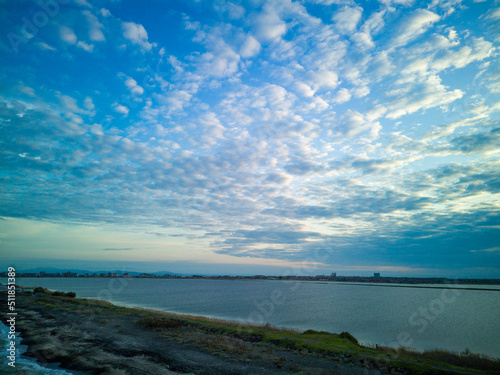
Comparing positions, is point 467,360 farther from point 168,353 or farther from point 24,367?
point 24,367

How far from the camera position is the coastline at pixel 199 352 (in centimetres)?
1975

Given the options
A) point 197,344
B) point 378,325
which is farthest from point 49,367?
point 378,325

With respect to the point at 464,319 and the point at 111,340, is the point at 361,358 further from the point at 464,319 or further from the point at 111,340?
the point at 464,319

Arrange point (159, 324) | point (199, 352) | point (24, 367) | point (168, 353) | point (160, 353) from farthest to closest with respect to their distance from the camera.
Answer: point (159, 324)
point (199, 352)
point (168, 353)
point (160, 353)
point (24, 367)

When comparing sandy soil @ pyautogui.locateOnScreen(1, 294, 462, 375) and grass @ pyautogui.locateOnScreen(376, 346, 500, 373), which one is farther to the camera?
grass @ pyautogui.locateOnScreen(376, 346, 500, 373)

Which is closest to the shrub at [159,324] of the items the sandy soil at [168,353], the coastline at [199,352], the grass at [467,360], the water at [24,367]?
the coastline at [199,352]

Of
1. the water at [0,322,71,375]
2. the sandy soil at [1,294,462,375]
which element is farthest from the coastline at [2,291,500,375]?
the water at [0,322,71,375]

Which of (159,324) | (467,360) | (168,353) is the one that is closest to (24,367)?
(168,353)

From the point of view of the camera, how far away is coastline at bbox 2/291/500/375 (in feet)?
64.8

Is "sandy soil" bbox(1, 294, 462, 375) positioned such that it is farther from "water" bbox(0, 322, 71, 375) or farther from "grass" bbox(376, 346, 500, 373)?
"grass" bbox(376, 346, 500, 373)

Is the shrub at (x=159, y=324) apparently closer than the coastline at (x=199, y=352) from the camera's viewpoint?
No

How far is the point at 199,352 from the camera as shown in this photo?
2361cm

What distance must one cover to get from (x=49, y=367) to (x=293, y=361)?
18361mm

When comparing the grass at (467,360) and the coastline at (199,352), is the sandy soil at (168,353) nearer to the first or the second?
the coastline at (199,352)
